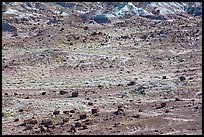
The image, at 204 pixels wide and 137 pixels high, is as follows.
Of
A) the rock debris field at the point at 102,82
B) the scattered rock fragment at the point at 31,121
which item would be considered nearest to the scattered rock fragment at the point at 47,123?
the rock debris field at the point at 102,82

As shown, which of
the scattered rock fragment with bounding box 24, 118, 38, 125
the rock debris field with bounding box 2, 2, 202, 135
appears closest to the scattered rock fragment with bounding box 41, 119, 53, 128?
the rock debris field with bounding box 2, 2, 202, 135

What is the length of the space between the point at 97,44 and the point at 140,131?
50.2 m

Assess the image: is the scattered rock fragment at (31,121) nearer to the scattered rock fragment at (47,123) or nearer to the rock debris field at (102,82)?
the rock debris field at (102,82)

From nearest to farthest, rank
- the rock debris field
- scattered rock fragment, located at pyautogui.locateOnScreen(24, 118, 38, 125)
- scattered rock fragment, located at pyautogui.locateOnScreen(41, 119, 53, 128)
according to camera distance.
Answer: the rock debris field, scattered rock fragment, located at pyautogui.locateOnScreen(41, 119, 53, 128), scattered rock fragment, located at pyautogui.locateOnScreen(24, 118, 38, 125)

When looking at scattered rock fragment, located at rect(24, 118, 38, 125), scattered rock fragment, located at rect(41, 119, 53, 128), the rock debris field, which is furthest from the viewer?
scattered rock fragment, located at rect(24, 118, 38, 125)

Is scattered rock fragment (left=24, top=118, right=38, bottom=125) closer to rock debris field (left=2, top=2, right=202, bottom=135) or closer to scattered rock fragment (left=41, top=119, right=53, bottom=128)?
rock debris field (left=2, top=2, right=202, bottom=135)

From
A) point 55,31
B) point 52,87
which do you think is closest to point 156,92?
point 52,87

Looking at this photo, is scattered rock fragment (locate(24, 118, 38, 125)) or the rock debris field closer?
the rock debris field

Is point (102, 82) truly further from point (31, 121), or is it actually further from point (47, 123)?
point (47, 123)

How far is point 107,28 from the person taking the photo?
338ft

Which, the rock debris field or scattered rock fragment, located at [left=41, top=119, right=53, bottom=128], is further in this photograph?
scattered rock fragment, located at [left=41, top=119, right=53, bottom=128]

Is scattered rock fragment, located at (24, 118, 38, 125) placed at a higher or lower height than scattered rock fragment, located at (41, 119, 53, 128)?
lower

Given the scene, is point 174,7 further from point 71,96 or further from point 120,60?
Result: point 71,96

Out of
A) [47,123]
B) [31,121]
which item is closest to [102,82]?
[31,121]
